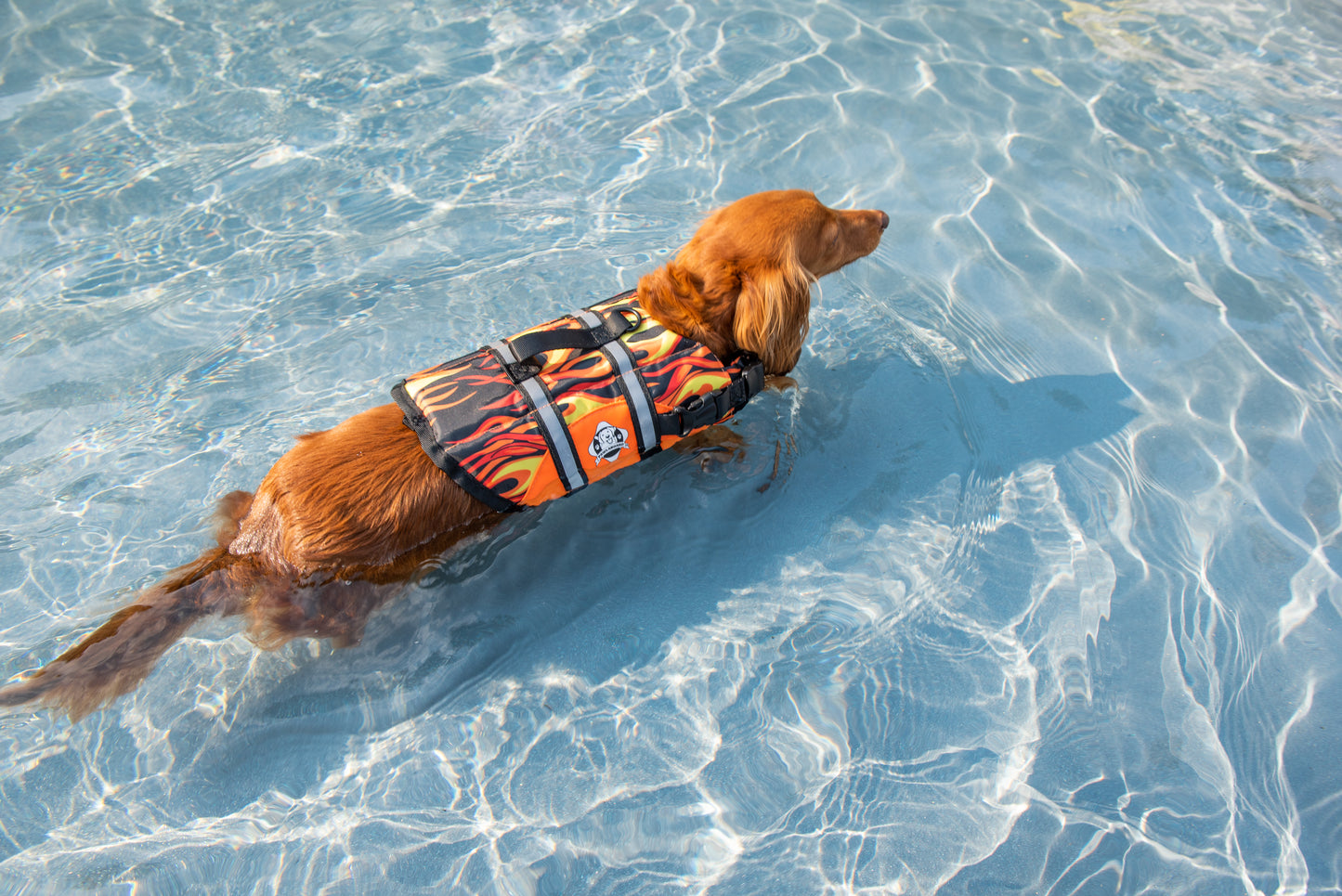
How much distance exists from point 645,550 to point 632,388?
829 millimetres

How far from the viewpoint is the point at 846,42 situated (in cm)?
568

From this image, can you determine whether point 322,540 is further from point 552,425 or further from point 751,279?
point 751,279

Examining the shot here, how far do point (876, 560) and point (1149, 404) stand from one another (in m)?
1.74

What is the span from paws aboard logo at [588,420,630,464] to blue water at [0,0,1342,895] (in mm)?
609

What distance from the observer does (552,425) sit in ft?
8.93

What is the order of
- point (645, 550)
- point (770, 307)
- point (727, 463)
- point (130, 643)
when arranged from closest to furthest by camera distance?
point (130, 643), point (770, 307), point (645, 550), point (727, 463)

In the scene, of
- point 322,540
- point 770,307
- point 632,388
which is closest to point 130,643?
point 322,540

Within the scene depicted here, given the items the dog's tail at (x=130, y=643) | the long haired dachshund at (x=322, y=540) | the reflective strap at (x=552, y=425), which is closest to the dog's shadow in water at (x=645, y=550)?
the long haired dachshund at (x=322, y=540)

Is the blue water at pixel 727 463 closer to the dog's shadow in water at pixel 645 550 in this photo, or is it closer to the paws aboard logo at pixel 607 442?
the dog's shadow in water at pixel 645 550

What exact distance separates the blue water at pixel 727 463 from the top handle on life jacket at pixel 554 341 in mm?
829

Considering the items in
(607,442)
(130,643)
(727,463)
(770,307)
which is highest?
(770,307)

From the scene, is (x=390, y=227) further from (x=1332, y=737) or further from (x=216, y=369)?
(x=1332, y=737)

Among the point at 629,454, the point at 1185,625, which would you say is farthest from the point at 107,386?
the point at 1185,625

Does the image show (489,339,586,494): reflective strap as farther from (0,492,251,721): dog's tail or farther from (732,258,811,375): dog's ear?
(0,492,251,721): dog's tail
